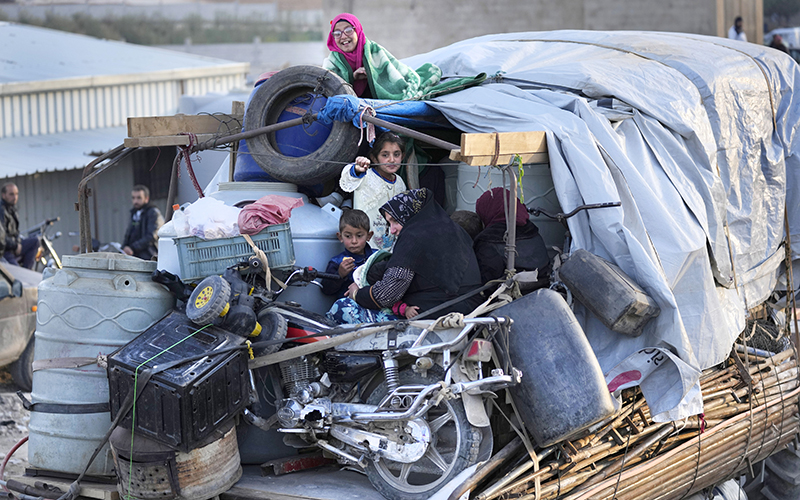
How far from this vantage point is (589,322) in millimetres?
4770

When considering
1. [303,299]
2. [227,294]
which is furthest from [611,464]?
[227,294]

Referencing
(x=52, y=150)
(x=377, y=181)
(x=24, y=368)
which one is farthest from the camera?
(x=52, y=150)

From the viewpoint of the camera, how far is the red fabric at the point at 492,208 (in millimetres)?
4877

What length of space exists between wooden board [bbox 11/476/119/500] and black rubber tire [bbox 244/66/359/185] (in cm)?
218

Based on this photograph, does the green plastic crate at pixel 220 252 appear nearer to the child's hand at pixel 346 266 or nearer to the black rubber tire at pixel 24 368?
the child's hand at pixel 346 266

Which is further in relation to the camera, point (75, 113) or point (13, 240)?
point (75, 113)

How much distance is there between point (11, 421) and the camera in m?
7.79

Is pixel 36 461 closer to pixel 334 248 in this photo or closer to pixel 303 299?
pixel 303 299

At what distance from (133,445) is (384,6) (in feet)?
62.4

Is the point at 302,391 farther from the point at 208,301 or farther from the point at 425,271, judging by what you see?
the point at 425,271

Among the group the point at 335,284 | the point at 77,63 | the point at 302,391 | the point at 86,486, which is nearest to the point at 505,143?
the point at 335,284

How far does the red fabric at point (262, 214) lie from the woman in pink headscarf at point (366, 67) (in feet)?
4.53

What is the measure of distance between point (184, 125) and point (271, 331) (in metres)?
2.59

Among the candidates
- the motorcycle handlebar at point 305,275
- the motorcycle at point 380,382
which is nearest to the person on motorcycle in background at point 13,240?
the motorcycle handlebar at point 305,275
